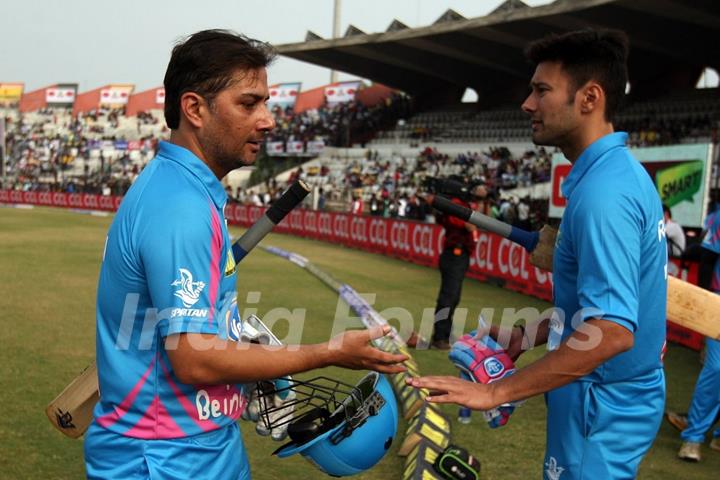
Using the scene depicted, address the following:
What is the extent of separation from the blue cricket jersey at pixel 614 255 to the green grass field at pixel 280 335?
9.06 ft

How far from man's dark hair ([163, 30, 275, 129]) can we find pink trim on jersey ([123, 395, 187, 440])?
3.06ft

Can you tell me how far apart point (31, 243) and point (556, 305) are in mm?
19139

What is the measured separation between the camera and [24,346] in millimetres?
7906

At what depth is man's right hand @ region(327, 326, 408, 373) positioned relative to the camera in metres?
2.22

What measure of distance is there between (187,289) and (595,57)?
1643 mm

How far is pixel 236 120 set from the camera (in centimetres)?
234

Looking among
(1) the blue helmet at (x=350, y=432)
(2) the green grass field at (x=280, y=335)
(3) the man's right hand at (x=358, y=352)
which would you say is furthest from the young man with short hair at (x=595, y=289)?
(2) the green grass field at (x=280, y=335)

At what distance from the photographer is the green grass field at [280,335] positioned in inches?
202

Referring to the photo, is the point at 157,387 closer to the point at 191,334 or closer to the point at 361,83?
the point at 191,334

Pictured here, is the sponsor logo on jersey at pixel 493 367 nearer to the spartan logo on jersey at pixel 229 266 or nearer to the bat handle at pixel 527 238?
the bat handle at pixel 527 238

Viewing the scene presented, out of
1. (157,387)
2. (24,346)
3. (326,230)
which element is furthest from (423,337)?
(326,230)

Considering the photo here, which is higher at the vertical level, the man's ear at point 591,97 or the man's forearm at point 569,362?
the man's ear at point 591,97

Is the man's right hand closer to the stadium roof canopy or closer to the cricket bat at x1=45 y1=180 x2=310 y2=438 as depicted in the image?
the cricket bat at x1=45 y1=180 x2=310 y2=438

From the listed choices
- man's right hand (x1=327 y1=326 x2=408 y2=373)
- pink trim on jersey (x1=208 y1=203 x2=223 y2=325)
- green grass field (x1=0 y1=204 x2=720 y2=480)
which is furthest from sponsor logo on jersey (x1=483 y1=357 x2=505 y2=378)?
green grass field (x1=0 y1=204 x2=720 y2=480)
